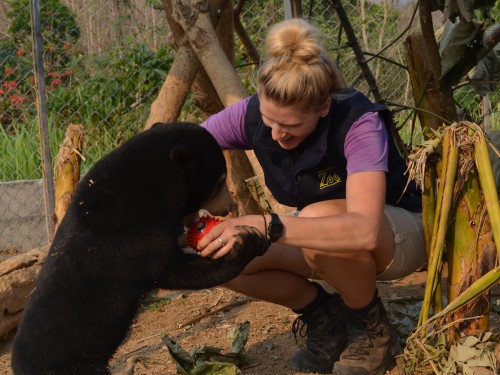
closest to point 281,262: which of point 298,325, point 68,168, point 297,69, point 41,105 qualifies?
point 298,325

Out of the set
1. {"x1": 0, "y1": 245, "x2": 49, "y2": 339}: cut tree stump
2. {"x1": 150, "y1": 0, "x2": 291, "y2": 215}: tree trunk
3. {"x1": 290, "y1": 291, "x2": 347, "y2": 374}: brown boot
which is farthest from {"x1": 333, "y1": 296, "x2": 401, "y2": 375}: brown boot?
{"x1": 0, "y1": 245, "x2": 49, "y2": 339}: cut tree stump

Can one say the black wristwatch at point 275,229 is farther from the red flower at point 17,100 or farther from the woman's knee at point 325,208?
the red flower at point 17,100

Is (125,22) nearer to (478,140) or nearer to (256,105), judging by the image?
(256,105)

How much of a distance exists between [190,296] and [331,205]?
5.51ft

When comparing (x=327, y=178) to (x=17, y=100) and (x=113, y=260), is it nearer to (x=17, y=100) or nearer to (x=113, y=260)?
(x=113, y=260)

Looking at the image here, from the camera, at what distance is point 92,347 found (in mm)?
2756

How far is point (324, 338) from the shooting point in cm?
338

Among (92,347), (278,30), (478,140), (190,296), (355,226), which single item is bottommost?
(190,296)

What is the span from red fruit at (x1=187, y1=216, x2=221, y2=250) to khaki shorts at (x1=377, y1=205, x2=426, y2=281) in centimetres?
78

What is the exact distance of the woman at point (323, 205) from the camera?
111 inches

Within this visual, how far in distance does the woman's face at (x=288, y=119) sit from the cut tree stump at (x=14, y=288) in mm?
1845

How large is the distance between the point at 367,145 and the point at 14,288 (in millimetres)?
2174

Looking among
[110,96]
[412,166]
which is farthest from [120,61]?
[412,166]

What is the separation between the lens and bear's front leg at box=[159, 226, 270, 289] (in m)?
2.69
